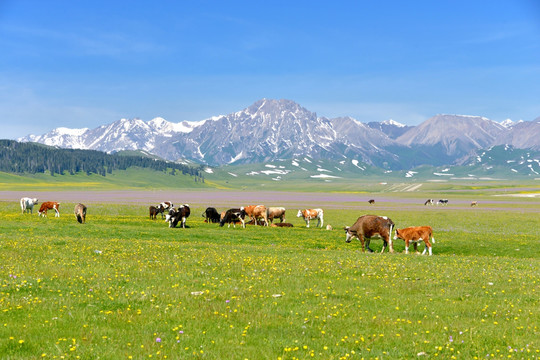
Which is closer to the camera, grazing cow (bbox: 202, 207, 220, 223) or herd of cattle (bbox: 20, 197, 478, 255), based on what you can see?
herd of cattle (bbox: 20, 197, 478, 255)

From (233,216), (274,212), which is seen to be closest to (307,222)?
(274,212)

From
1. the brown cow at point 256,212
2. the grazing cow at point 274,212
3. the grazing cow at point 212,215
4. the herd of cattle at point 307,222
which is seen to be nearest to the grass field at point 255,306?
the herd of cattle at point 307,222

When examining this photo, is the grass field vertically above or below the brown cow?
below

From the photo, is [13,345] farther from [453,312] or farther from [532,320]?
[532,320]

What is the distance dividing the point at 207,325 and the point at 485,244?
35.8 metres

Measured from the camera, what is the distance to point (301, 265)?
2216 centimetres

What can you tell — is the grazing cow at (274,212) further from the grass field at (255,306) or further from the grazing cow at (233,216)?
the grass field at (255,306)

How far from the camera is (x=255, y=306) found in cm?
1401

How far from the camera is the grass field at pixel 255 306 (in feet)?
34.6

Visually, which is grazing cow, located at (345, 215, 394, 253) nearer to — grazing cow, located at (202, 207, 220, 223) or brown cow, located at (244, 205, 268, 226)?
brown cow, located at (244, 205, 268, 226)

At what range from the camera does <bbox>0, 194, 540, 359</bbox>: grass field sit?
10539 mm

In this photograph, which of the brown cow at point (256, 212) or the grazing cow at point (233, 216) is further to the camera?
the brown cow at point (256, 212)

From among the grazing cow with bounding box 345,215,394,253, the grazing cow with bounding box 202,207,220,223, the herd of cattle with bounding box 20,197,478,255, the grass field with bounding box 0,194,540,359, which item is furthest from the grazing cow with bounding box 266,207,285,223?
the grass field with bounding box 0,194,540,359


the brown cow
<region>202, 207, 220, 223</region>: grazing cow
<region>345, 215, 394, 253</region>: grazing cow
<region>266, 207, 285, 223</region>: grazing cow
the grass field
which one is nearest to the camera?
the grass field
